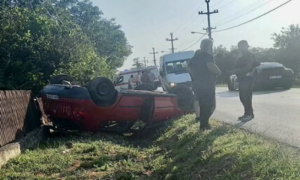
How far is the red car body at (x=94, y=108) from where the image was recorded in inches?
336

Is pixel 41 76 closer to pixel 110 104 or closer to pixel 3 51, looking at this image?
pixel 3 51

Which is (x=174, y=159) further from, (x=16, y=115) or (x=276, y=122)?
(x=16, y=115)

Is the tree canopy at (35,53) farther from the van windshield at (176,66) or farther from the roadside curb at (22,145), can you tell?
the roadside curb at (22,145)

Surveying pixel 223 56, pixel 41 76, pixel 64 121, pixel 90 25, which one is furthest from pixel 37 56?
pixel 90 25

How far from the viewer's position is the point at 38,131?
869cm

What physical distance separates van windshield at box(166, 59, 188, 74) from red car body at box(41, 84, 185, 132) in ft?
33.8

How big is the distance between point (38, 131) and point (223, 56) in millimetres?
39322

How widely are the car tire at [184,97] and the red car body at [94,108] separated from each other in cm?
61

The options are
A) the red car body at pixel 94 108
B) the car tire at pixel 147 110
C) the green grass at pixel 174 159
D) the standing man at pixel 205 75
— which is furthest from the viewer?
the car tire at pixel 147 110

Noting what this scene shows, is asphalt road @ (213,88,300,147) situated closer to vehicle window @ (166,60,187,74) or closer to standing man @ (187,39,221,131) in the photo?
standing man @ (187,39,221,131)

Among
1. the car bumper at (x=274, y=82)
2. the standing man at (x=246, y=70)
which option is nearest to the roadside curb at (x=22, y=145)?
the standing man at (x=246, y=70)

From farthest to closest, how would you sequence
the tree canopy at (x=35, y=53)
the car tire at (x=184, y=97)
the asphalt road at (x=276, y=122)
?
the tree canopy at (x=35, y=53), the car tire at (x=184, y=97), the asphalt road at (x=276, y=122)

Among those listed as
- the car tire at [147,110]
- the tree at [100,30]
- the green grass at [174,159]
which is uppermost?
the tree at [100,30]

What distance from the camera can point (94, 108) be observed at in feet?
28.3
